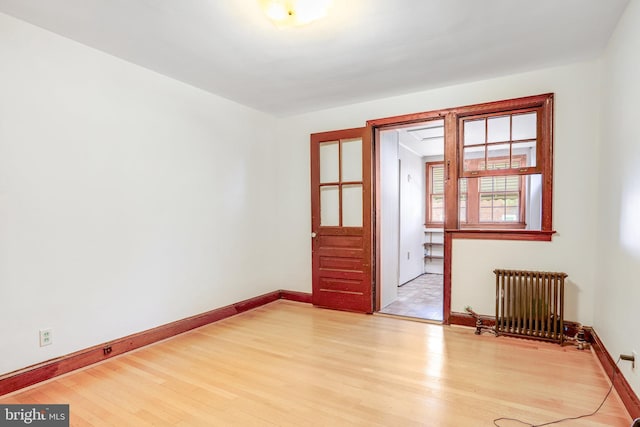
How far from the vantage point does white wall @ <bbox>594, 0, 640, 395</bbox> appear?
196cm

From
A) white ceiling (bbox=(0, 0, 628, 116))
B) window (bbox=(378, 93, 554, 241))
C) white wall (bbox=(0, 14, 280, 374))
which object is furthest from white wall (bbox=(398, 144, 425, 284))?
white wall (bbox=(0, 14, 280, 374))

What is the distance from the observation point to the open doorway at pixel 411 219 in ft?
14.1

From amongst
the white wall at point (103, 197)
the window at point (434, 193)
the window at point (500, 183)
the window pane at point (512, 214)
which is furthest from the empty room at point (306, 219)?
the window pane at point (512, 214)

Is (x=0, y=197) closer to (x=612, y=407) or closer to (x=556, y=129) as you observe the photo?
(x=612, y=407)

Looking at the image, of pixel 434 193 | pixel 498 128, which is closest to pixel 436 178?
pixel 434 193

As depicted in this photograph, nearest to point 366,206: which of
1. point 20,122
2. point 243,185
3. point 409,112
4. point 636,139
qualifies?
point 409,112

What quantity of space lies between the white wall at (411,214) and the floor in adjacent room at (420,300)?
0.94ft

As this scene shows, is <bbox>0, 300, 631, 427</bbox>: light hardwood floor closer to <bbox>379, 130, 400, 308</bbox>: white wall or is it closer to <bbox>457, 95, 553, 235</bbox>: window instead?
<bbox>379, 130, 400, 308</bbox>: white wall

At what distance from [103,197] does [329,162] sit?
2.59 m

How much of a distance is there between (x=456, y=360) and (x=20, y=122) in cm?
378

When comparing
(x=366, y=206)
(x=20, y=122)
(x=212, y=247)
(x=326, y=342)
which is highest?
(x=20, y=122)

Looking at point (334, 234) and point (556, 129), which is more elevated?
point (556, 129)

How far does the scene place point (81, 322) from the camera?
264 cm

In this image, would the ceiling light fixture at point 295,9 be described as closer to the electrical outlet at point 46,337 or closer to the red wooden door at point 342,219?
the red wooden door at point 342,219
